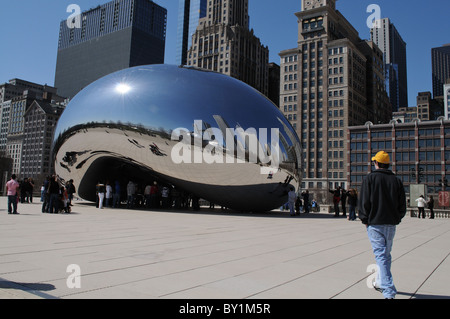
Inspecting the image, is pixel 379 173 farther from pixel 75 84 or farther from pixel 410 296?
pixel 75 84

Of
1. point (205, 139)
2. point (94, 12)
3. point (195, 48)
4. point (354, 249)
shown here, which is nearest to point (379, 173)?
point (354, 249)

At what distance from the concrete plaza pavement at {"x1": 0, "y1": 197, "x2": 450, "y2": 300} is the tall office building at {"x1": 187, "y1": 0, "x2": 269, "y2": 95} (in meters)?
119

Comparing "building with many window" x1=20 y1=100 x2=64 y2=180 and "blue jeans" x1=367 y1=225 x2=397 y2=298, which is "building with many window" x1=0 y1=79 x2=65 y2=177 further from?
"blue jeans" x1=367 y1=225 x2=397 y2=298

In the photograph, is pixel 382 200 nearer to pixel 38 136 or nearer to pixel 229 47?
pixel 229 47

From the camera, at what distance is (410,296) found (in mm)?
4383

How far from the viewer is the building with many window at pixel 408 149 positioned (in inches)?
3593

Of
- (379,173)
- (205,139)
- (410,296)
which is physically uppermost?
(205,139)

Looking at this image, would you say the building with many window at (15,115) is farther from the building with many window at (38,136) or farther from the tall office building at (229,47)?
the tall office building at (229,47)

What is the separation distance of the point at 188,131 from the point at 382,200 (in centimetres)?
1208

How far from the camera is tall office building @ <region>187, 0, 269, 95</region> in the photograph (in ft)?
419

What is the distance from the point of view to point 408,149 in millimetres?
95188

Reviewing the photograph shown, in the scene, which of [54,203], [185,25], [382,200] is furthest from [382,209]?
[185,25]

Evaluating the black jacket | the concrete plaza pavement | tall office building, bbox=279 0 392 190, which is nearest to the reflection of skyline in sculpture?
the concrete plaza pavement
